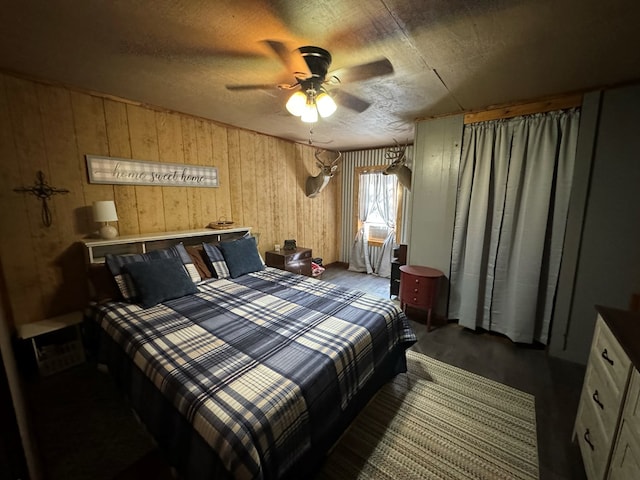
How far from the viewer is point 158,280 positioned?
2193 mm

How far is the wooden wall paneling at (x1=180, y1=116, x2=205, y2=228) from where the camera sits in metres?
3.05

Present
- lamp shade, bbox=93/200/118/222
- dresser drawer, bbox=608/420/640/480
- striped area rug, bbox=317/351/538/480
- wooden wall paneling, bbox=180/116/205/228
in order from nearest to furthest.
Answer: dresser drawer, bbox=608/420/640/480 → striped area rug, bbox=317/351/538/480 → lamp shade, bbox=93/200/118/222 → wooden wall paneling, bbox=180/116/205/228

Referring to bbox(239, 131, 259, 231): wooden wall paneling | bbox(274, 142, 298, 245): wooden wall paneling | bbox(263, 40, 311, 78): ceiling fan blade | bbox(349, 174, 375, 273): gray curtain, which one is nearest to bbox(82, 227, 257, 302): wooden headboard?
bbox(239, 131, 259, 231): wooden wall paneling

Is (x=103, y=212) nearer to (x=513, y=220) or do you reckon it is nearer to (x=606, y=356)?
(x=606, y=356)

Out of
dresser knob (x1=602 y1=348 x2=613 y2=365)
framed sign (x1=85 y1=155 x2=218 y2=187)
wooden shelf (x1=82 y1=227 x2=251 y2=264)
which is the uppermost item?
framed sign (x1=85 y1=155 x2=218 y2=187)

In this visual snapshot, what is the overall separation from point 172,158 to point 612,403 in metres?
3.90

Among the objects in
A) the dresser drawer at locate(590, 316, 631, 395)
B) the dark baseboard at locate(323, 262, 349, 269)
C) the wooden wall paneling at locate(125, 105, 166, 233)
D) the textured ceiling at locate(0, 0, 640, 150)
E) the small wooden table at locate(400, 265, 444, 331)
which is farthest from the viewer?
the dark baseboard at locate(323, 262, 349, 269)

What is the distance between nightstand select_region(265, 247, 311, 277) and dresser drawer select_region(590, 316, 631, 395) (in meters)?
3.11

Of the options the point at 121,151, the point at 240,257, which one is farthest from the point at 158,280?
the point at 121,151

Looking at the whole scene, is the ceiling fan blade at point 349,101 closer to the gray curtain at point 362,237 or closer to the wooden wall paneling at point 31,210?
the gray curtain at point 362,237

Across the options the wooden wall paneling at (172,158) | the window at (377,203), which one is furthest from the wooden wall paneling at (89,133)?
the window at (377,203)

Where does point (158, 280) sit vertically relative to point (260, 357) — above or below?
above

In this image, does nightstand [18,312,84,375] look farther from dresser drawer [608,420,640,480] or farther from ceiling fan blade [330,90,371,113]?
dresser drawer [608,420,640,480]

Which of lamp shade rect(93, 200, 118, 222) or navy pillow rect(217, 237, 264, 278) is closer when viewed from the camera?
lamp shade rect(93, 200, 118, 222)
